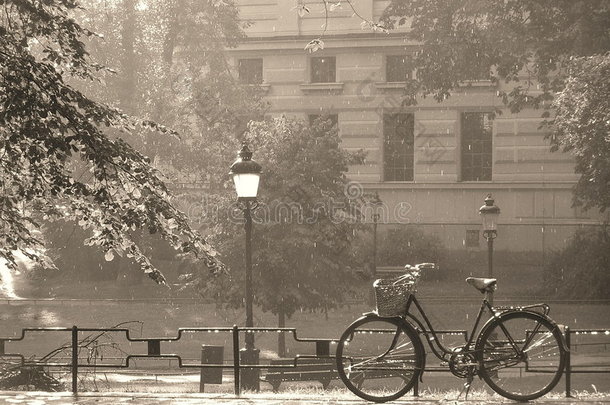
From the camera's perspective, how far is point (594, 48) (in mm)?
26656

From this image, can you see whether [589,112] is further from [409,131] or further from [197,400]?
[409,131]

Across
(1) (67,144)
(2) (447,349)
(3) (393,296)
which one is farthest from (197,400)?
(1) (67,144)

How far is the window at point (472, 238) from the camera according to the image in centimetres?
3959

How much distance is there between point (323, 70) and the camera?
141ft

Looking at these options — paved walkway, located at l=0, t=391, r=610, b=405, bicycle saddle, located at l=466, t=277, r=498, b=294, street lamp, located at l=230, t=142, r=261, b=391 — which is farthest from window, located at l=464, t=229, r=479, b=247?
bicycle saddle, located at l=466, t=277, r=498, b=294

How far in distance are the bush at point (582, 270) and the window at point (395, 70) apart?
10541mm

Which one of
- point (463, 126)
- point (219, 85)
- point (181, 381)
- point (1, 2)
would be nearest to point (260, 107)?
point (219, 85)

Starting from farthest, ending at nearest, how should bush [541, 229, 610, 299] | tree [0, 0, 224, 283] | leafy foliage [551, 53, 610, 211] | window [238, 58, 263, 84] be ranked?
window [238, 58, 263, 84], bush [541, 229, 610, 299], leafy foliage [551, 53, 610, 211], tree [0, 0, 224, 283]

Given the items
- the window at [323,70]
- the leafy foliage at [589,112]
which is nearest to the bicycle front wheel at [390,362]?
the leafy foliage at [589,112]

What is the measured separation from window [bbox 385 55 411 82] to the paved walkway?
30.8 metres

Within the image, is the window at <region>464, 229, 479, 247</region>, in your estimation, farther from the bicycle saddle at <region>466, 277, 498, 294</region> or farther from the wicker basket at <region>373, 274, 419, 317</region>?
the wicker basket at <region>373, 274, 419, 317</region>

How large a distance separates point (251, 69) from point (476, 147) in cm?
961

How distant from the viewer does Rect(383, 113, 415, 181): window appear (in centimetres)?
4188

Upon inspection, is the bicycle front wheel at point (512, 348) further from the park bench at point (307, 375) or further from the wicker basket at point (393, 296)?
the park bench at point (307, 375)
